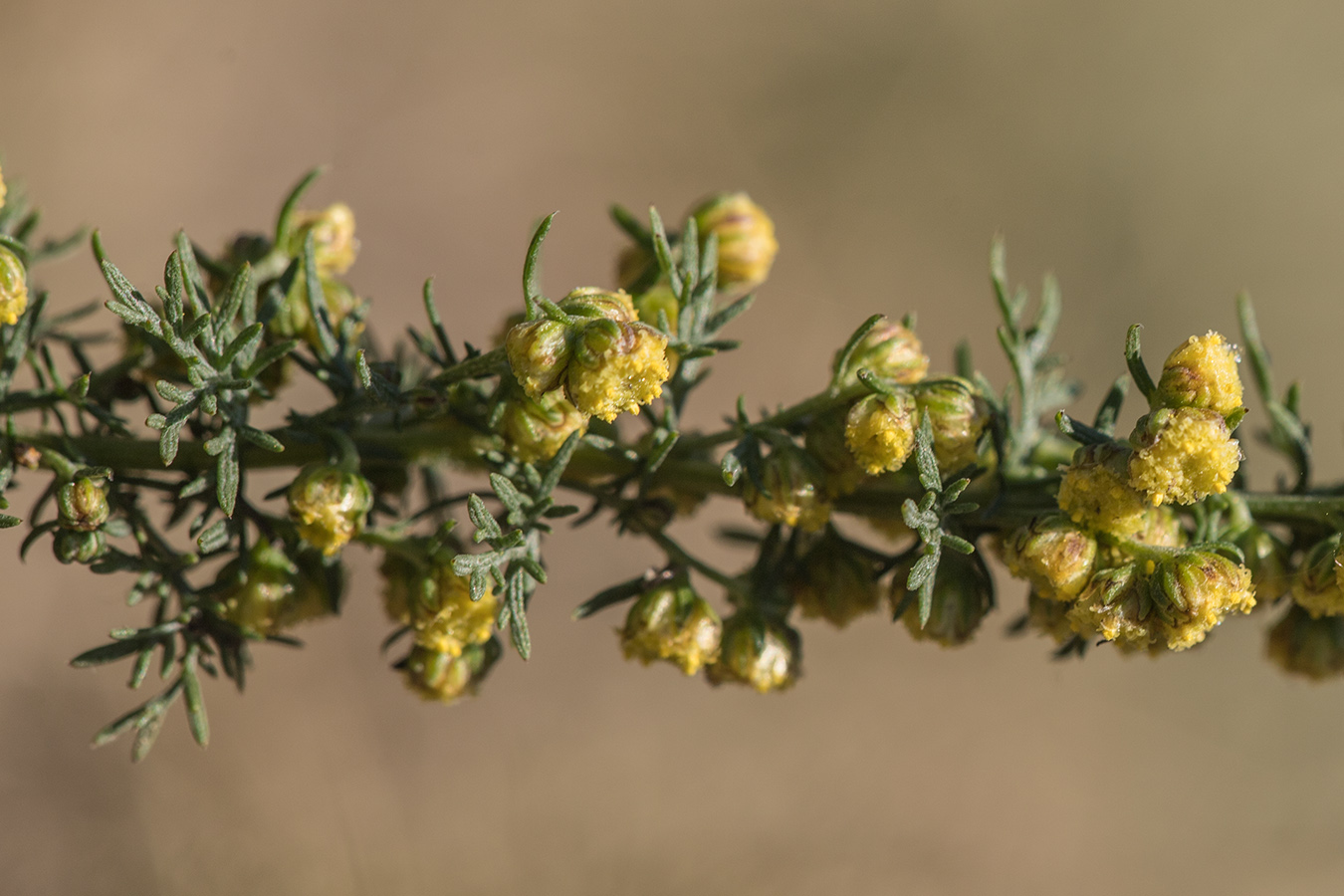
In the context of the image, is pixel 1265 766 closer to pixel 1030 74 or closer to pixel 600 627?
pixel 600 627

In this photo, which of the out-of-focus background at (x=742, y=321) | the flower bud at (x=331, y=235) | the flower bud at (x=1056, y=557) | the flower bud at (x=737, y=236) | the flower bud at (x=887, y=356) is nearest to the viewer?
Result: the flower bud at (x=1056, y=557)

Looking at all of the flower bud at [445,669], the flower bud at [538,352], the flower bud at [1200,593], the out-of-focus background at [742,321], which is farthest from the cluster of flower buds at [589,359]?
the out-of-focus background at [742,321]

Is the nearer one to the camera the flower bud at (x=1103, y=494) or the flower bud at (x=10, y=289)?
the flower bud at (x=1103, y=494)

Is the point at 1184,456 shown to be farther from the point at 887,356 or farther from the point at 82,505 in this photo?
the point at 82,505

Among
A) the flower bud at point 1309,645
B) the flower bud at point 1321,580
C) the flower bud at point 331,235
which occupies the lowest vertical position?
the flower bud at point 1309,645

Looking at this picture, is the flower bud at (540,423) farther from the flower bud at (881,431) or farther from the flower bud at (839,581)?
the flower bud at (839,581)

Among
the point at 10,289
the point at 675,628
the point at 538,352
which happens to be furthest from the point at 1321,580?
the point at 10,289

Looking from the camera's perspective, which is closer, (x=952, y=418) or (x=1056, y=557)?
(x=1056, y=557)
